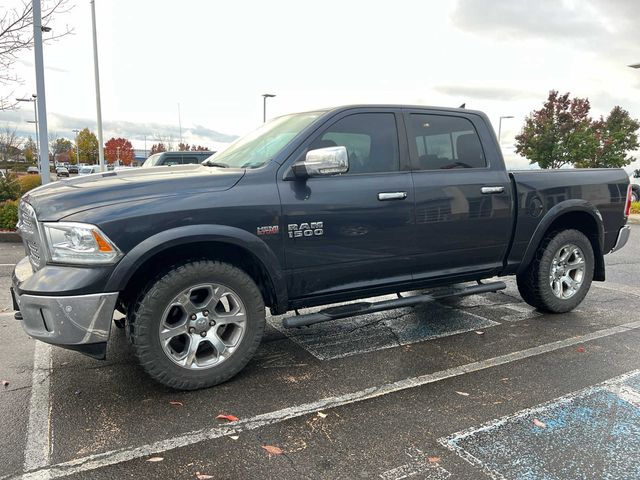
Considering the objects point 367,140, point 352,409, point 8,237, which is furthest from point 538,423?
point 8,237

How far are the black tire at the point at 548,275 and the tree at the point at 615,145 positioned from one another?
1171 inches

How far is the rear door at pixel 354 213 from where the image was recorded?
11.8ft

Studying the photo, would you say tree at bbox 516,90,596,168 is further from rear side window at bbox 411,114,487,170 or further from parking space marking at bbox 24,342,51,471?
parking space marking at bbox 24,342,51,471

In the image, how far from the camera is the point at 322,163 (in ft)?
11.3

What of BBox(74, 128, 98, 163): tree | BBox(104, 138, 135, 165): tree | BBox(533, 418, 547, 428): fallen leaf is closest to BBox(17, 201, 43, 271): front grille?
BBox(533, 418, 547, 428): fallen leaf

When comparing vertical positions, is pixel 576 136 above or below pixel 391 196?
above

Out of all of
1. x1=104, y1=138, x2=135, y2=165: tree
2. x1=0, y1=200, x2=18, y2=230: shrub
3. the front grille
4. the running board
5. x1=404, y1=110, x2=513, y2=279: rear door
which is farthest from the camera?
x1=104, y1=138, x2=135, y2=165: tree

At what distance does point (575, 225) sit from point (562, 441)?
3.09m

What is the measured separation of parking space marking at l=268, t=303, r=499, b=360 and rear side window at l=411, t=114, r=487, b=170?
1551 millimetres

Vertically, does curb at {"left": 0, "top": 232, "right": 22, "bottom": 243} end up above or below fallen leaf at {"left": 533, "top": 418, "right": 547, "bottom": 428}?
above

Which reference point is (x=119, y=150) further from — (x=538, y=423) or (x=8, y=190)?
(x=538, y=423)

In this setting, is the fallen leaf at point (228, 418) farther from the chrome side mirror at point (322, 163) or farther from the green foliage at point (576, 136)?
the green foliage at point (576, 136)

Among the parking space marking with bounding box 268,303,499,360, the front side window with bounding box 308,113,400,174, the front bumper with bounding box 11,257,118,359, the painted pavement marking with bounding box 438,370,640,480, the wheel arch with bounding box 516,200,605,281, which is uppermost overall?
the front side window with bounding box 308,113,400,174

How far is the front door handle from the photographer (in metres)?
3.86
